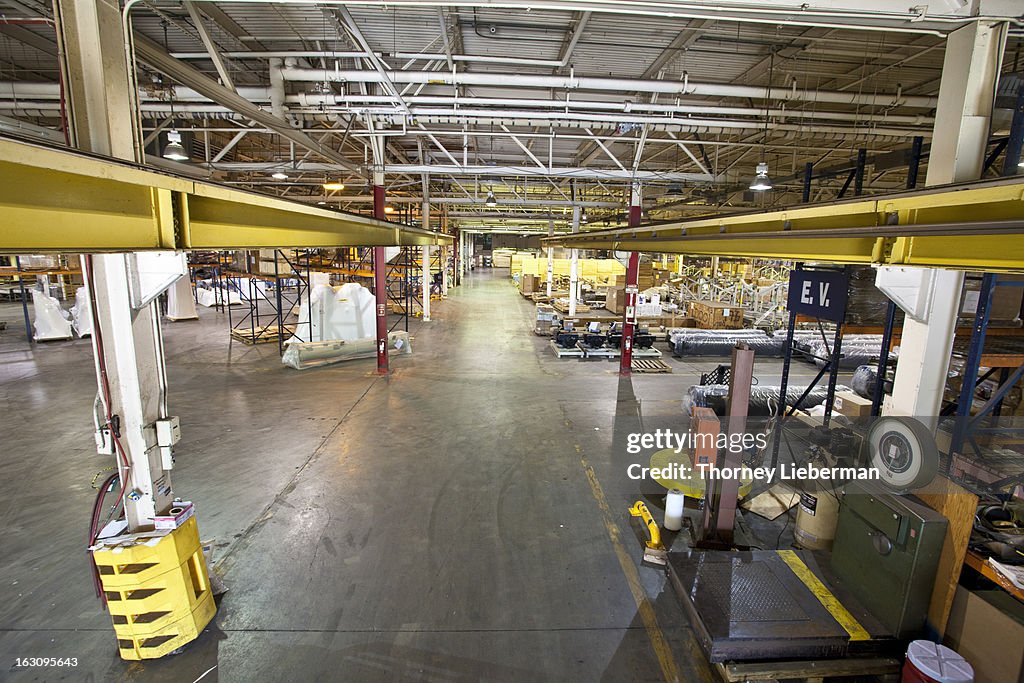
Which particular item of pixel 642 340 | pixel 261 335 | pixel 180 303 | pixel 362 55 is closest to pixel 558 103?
pixel 362 55

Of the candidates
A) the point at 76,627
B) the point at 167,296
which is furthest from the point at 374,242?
the point at 167,296

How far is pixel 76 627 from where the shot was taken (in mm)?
3877

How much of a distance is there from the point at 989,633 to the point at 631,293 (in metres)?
9.21

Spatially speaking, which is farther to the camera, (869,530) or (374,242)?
(374,242)

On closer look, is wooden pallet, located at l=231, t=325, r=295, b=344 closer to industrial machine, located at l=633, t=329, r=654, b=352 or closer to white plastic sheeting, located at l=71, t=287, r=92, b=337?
white plastic sheeting, located at l=71, t=287, r=92, b=337

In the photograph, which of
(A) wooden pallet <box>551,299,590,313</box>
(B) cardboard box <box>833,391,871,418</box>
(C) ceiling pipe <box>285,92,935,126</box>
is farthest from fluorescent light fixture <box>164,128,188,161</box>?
(A) wooden pallet <box>551,299,590,313</box>

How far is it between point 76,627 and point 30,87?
8027mm

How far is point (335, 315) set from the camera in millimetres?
13750

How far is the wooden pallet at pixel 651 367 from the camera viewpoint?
40.2ft

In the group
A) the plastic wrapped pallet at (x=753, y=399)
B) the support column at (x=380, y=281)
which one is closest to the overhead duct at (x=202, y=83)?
the support column at (x=380, y=281)

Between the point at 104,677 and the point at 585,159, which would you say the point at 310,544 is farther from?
the point at 585,159

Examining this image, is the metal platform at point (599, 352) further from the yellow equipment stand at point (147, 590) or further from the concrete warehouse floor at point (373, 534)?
the yellow equipment stand at point (147, 590)

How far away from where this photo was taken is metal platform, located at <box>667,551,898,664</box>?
3.45 m

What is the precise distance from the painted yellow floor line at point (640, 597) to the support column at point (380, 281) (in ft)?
23.9
